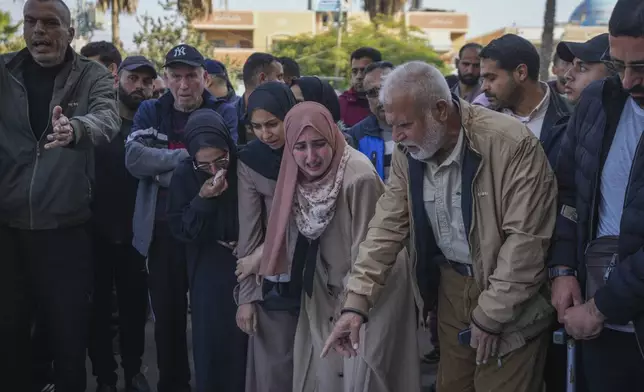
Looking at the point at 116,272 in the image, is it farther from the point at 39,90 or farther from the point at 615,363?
the point at 615,363

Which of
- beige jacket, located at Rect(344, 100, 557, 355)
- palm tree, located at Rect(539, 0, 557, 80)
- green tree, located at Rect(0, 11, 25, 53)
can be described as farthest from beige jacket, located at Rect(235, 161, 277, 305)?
green tree, located at Rect(0, 11, 25, 53)

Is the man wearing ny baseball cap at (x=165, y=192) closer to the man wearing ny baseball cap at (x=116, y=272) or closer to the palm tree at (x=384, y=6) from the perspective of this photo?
the man wearing ny baseball cap at (x=116, y=272)

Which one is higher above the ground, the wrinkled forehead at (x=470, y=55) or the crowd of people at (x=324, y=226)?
the wrinkled forehead at (x=470, y=55)

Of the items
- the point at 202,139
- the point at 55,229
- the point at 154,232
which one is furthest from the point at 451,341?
the point at 55,229

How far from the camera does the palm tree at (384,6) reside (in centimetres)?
2834

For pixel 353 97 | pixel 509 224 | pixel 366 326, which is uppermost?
pixel 353 97

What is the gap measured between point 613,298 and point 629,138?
57 cm

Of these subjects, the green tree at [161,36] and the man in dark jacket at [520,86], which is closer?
the man in dark jacket at [520,86]

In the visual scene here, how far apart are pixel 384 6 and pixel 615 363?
89.5 feet

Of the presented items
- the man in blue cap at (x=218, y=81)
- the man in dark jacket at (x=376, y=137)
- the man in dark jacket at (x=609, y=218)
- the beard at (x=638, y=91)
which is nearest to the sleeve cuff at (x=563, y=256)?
the man in dark jacket at (x=609, y=218)

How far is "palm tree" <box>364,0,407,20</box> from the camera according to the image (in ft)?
93.0

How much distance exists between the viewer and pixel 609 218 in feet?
8.26

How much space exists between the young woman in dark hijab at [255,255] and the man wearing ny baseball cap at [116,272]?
123 centimetres

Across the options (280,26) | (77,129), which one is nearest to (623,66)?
(77,129)
